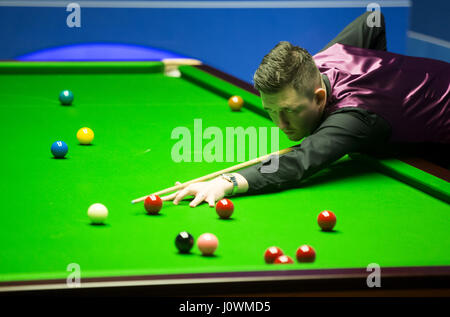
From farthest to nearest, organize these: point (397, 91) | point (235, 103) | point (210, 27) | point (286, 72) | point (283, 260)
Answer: point (210, 27) < point (235, 103) < point (397, 91) < point (286, 72) < point (283, 260)

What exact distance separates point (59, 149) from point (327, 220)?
1248 mm

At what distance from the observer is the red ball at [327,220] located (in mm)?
2020

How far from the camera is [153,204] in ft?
7.16

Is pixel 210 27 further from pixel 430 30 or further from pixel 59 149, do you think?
pixel 59 149

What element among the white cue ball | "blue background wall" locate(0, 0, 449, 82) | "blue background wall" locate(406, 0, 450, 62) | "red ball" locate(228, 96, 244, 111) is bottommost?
the white cue ball

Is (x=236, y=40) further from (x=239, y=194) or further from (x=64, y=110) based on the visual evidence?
(x=239, y=194)

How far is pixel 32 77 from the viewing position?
468cm

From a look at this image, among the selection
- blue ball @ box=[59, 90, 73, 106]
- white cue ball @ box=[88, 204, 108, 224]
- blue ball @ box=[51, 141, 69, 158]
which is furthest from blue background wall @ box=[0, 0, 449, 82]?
white cue ball @ box=[88, 204, 108, 224]

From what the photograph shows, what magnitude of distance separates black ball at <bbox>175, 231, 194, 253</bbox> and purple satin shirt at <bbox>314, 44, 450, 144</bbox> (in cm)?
115

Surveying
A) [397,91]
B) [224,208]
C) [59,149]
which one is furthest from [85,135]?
[397,91]

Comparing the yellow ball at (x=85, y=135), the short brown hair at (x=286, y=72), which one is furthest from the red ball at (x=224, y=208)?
the yellow ball at (x=85, y=135)

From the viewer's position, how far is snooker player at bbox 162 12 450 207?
2490 mm

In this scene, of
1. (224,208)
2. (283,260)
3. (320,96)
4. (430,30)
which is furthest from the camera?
(430,30)

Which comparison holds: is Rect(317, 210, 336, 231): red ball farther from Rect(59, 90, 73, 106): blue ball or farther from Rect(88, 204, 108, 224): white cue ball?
Rect(59, 90, 73, 106): blue ball
